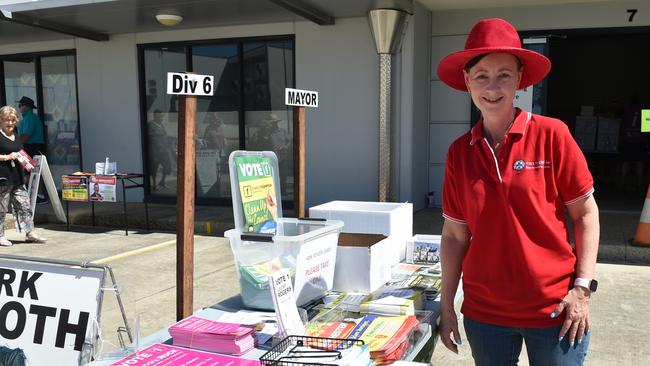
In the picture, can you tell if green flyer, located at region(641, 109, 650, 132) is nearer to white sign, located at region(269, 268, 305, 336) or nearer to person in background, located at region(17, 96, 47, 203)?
white sign, located at region(269, 268, 305, 336)

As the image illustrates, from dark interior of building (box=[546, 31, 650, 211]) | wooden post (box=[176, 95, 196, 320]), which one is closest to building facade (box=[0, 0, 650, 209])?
dark interior of building (box=[546, 31, 650, 211])

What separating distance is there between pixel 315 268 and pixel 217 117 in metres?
7.67

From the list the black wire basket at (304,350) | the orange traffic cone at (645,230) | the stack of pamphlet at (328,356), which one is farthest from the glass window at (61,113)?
the stack of pamphlet at (328,356)

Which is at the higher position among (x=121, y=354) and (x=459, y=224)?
(x=459, y=224)

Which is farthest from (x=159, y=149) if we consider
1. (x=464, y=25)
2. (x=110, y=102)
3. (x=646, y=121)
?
(x=646, y=121)

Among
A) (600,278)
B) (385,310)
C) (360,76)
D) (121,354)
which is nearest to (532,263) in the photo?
(385,310)

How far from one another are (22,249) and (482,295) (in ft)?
23.1

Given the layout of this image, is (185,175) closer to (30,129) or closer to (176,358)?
(176,358)

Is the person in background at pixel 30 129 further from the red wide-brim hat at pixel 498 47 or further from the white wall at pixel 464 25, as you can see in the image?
the red wide-brim hat at pixel 498 47

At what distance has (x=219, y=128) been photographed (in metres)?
9.63

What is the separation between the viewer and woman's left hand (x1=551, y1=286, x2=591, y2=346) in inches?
70.2

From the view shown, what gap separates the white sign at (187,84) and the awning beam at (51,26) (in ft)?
22.1

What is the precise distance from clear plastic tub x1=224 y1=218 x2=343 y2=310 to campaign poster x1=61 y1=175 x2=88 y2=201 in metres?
6.40

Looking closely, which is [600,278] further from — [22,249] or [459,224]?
[22,249]
